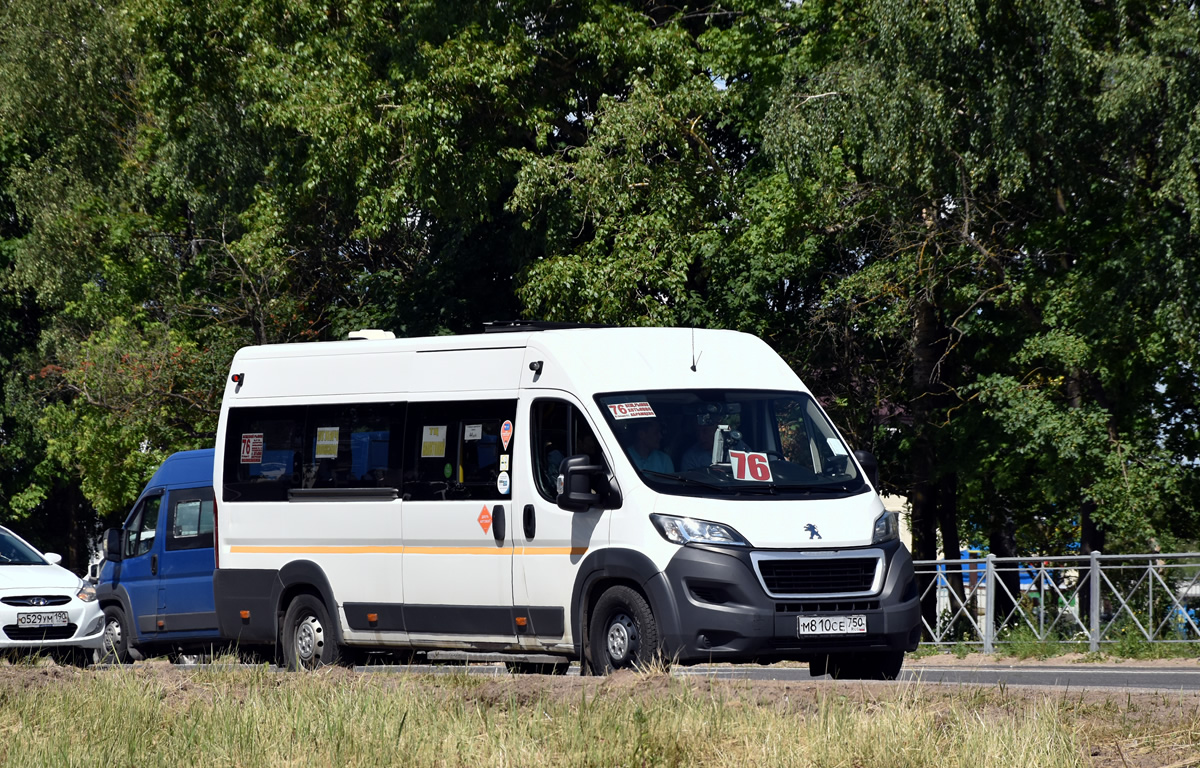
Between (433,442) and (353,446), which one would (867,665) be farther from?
(353,446)

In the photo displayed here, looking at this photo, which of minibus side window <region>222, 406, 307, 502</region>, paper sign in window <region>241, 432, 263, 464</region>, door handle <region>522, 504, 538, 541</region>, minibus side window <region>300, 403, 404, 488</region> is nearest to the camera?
door handle <region>522, 504, 538, 541</region>

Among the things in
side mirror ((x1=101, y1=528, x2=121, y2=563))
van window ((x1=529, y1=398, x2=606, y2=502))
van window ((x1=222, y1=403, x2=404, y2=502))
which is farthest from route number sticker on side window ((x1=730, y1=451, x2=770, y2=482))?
side mirror ((x1=101, y1=528, x2=121, y2=563))

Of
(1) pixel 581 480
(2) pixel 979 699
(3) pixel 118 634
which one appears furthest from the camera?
(3) pixel 118 634

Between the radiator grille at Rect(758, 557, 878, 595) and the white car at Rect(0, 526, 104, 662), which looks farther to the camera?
the white car at Rect(0, 526, 104, 662)

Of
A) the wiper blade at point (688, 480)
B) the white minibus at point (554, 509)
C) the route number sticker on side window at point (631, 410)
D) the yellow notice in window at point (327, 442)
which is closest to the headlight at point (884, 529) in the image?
the white minibus at point (554, 509)

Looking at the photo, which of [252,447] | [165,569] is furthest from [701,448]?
[165,569]

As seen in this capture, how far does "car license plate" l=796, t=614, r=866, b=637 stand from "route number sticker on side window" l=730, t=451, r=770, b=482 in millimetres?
1026

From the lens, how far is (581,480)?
1070cm

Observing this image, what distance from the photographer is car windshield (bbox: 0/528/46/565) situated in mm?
16359

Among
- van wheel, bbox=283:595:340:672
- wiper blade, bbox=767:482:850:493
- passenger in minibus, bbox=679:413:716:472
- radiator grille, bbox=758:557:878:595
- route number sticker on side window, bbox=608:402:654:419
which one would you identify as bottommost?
van wheel, bbox=283:595:340:672

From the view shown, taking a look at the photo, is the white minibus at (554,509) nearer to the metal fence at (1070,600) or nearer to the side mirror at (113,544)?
the side mirror at (113,544)

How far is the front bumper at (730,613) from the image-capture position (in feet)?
33.0

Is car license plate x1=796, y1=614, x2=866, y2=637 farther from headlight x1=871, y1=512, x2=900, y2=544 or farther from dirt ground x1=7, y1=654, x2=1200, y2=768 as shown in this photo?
dirt ground x1=7, y1=654, x2=1200, y2=768

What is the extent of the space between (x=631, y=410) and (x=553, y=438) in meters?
0.66
